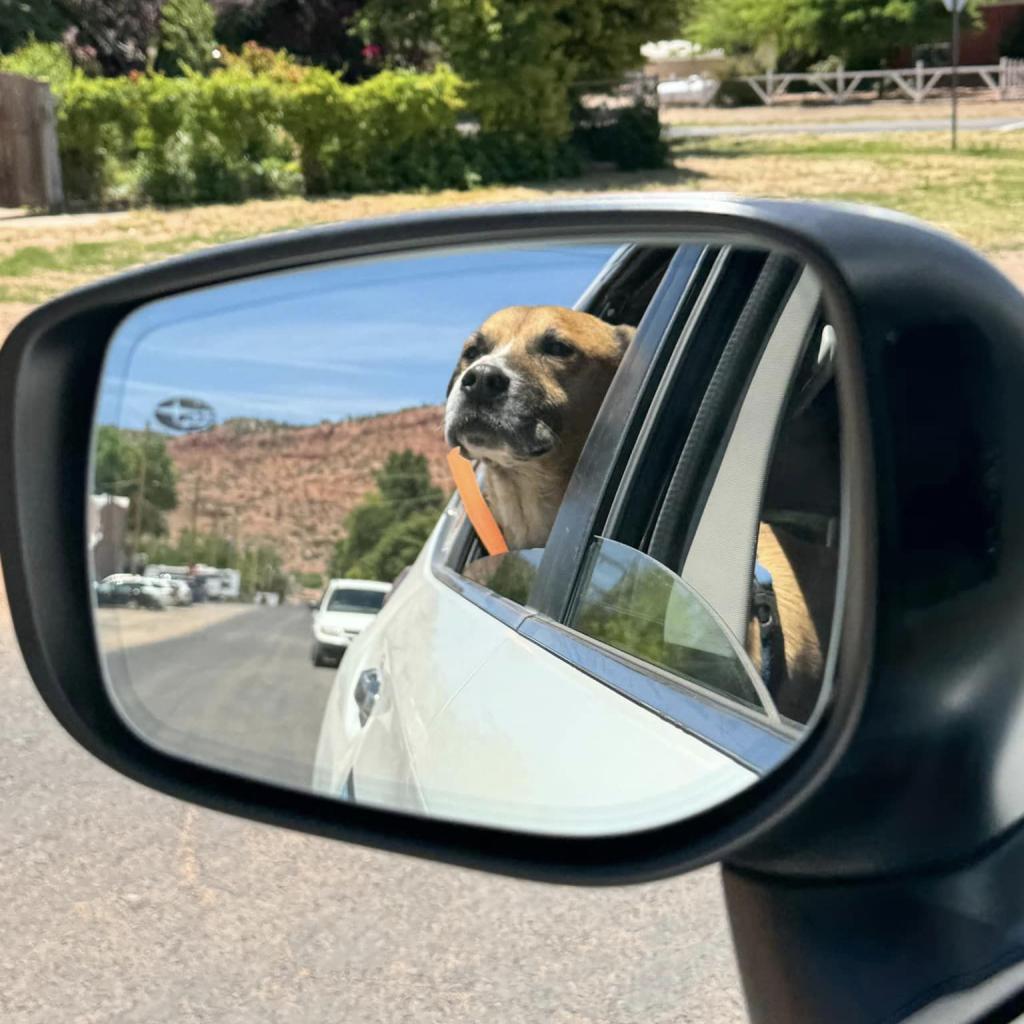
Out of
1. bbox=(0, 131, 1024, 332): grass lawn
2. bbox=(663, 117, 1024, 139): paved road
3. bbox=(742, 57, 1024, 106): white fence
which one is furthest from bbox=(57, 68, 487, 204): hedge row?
bbox=(742, 57, 1024, 106): white fence

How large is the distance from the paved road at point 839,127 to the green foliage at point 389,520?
29.9 metres

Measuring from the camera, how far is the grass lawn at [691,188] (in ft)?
48.1

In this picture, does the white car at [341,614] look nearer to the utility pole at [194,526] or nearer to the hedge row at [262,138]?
the utility pole at [194,526]

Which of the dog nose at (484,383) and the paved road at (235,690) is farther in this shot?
the paved road at (235,690)

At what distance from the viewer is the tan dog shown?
1803 mm

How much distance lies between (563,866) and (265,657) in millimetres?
779

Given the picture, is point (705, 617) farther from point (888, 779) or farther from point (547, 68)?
point (547, 68)

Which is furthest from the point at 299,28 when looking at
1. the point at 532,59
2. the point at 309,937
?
the point at 309,937

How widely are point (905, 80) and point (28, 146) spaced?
115ft

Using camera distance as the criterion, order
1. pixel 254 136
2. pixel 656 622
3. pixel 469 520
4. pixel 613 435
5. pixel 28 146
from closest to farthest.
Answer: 1. pixel 656 622
2. pixel 613 435
3. pixel 469 520
4. pixel 28 146
5. pixel 254 136

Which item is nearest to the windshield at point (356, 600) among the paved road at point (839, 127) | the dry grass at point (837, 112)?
the paved road at point (839, 127)

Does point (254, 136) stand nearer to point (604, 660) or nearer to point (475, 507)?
point (475, 507)

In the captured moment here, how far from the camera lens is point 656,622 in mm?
1758

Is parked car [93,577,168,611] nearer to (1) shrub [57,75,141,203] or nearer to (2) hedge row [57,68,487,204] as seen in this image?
(2) hedge row [57,68,487,204]
